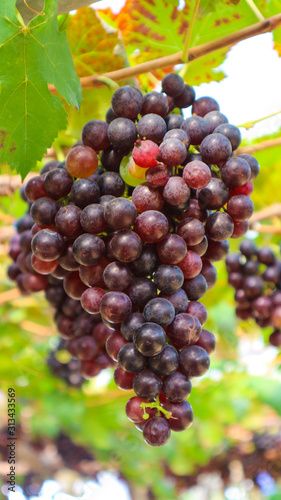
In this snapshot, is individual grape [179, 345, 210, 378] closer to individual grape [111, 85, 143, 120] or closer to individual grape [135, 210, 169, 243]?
individual grape [135, 210, 169, 243]

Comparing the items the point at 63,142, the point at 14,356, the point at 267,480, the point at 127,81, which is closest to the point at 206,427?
the point at 267,480

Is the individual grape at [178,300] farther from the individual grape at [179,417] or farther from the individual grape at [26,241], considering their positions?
the individual grape at [26,241]

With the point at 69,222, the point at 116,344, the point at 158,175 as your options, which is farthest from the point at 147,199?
the point at 116,344

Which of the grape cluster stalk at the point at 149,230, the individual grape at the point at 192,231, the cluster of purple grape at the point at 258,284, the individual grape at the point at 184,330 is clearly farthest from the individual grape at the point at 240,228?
the cluster of purple grape at the point at 258,284

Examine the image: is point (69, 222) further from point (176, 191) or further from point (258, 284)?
point (258, 284)

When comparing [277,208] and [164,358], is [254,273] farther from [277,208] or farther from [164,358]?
[164,358]
